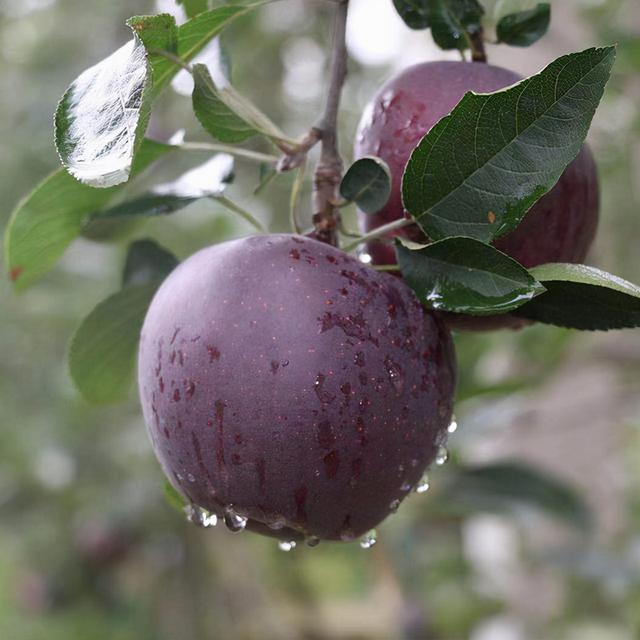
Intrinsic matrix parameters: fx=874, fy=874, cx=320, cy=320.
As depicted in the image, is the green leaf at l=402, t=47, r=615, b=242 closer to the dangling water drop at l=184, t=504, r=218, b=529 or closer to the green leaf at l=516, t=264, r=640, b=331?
the green leaf at l=516, t=264, r=640, b=331

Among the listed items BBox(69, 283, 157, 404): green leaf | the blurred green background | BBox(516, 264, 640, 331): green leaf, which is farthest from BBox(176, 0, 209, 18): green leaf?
the blurred green background

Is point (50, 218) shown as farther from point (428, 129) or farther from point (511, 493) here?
point (511, 493)

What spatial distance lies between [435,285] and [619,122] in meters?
0.96

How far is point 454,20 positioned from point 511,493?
961 millimetres

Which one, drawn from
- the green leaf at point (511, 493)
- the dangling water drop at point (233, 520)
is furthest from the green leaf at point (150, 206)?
the green leaf at point (511, 493)

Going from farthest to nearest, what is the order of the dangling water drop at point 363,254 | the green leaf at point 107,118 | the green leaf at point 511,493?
the green leaf at point 511,493 → the dangling water drop at point 363,254 → the green leaf at point 107,118

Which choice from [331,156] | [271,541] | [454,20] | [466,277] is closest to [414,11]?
[454,20]

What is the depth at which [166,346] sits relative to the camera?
21.8 inches

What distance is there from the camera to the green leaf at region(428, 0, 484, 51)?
0.67 metres

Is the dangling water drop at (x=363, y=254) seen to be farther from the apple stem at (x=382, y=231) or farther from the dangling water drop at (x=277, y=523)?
the dangling water drop at (x=277, y=523)

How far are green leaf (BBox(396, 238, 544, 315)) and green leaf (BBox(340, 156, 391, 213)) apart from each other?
0.04 meters

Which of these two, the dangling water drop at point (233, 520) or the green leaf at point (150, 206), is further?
the green leaf at point (150, 206)

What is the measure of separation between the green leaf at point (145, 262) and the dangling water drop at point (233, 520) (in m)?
0.25

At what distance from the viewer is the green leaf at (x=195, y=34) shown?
599 millimetres
